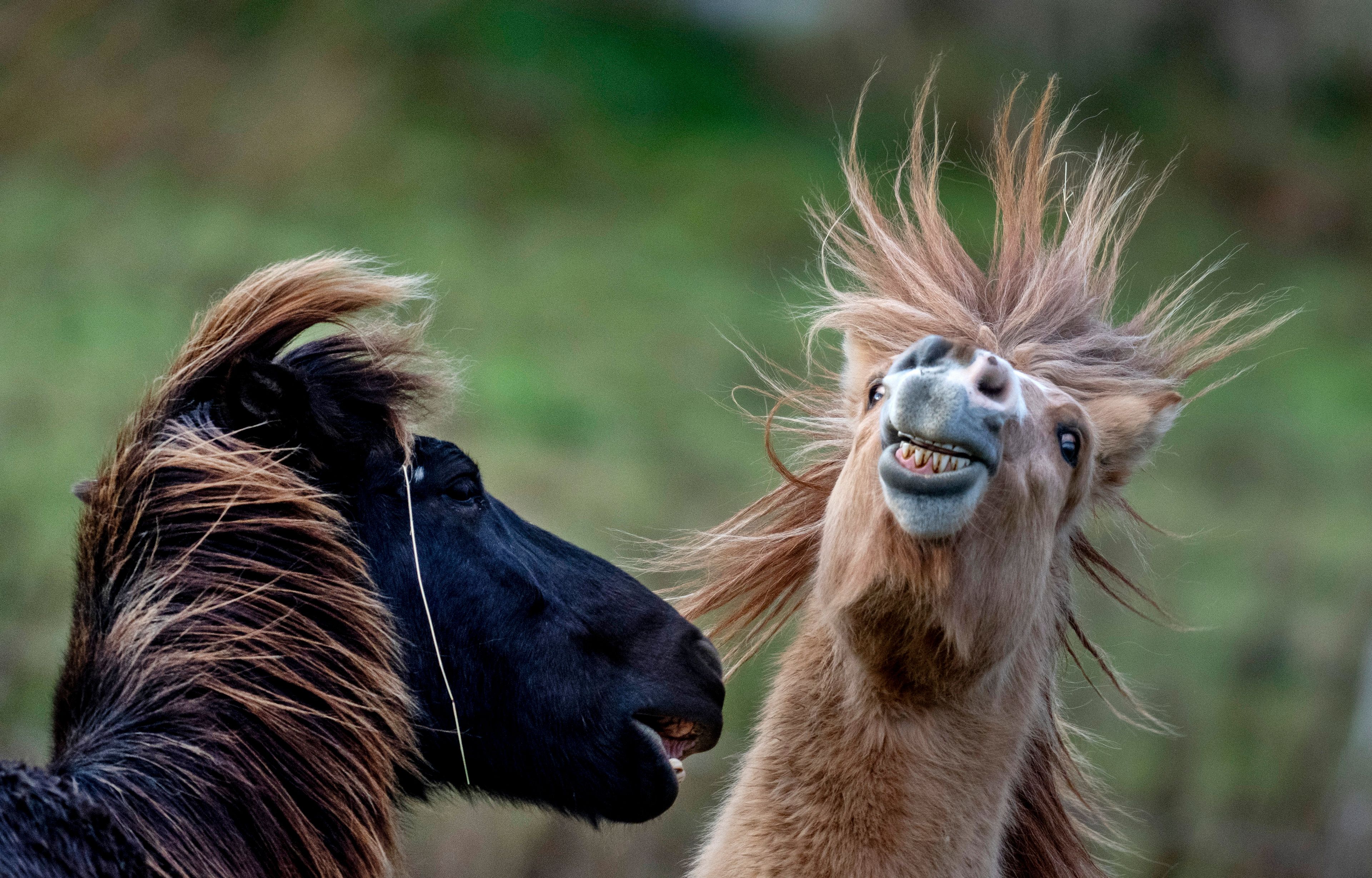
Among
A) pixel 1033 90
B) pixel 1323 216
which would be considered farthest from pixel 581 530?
pixel 1323 216

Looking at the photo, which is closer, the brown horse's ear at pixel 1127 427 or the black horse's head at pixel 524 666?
the black horse's head at pixel 524 666

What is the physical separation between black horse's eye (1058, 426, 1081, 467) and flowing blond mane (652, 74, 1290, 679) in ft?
0.73

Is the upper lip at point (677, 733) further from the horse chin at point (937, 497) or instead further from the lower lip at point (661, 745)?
the horse chin at point (937, 497)

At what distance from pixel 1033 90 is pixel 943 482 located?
32.3ft

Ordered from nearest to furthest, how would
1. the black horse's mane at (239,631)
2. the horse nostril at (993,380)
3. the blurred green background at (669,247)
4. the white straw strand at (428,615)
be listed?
the black horse's mane at (239,631), the horse nostril at (993,380), the white straw strand at (428,615), the blurred green background at (669,247)

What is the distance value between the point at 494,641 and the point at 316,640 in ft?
1.21

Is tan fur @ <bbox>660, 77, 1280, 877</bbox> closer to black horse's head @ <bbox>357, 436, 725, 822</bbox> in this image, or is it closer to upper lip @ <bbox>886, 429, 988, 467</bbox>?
upper lip @ <bbox>886, 429, 988, 467</bbox>

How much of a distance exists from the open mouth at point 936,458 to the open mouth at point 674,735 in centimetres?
75

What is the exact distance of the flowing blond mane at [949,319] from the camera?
2783 mm

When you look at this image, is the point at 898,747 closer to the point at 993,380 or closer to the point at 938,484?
the point at 938,484

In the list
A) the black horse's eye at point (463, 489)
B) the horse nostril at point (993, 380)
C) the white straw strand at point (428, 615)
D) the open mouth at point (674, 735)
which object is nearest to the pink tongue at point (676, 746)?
the open mouth at point (674, 735)

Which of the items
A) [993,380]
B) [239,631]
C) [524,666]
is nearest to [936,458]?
[993,380]

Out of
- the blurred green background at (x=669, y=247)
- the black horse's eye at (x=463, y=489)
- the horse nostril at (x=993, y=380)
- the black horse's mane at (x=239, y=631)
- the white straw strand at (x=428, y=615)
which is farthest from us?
the blurred green background at (x=669, y=247)

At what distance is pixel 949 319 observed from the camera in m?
2.74
